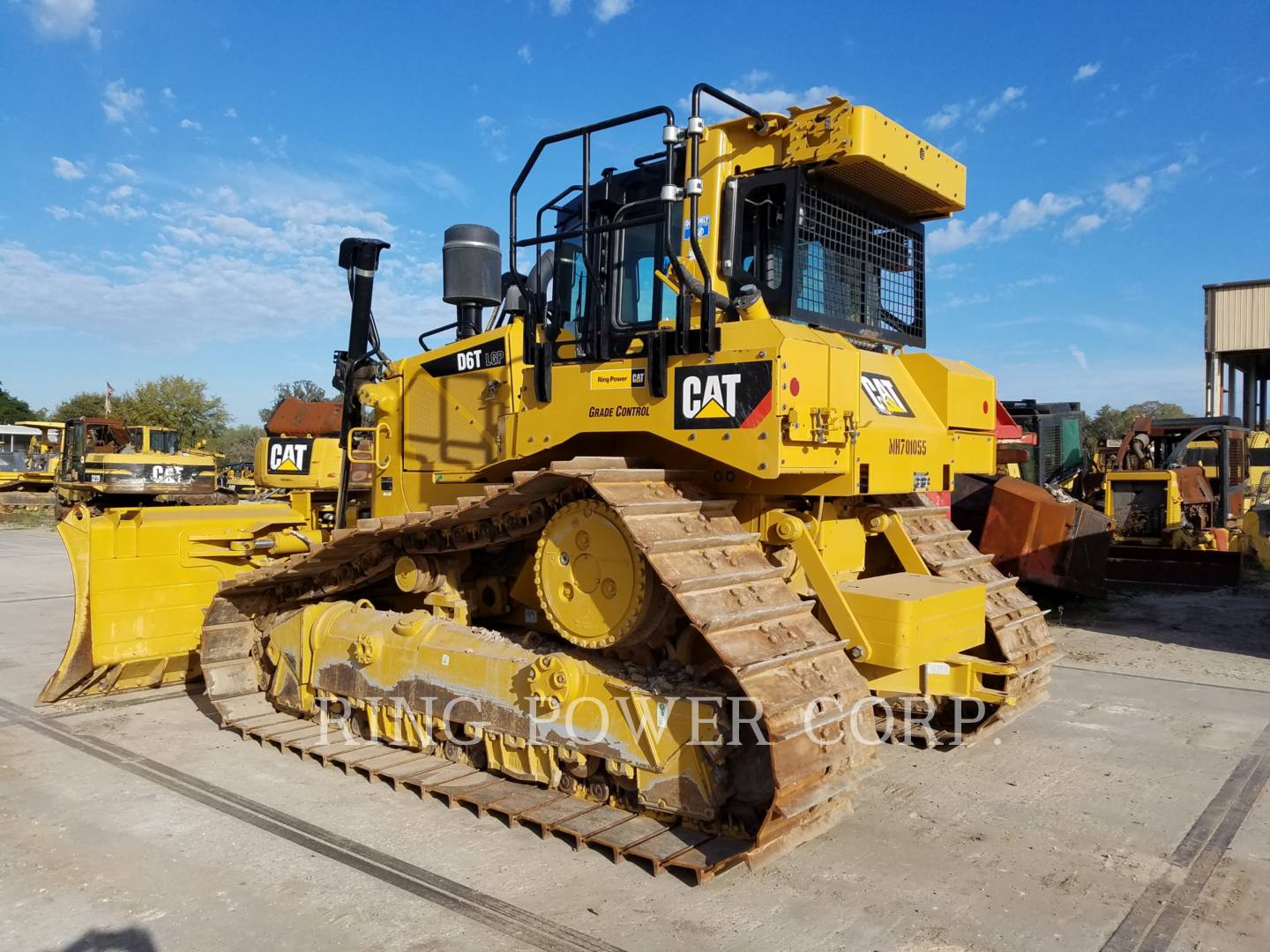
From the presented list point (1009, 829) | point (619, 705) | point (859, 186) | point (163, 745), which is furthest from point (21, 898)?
point (859, 186)

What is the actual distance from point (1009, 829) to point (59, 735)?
585cm

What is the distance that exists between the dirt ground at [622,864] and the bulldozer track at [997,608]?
1.29ft

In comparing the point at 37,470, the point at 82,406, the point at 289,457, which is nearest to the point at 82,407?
the point at 82,406

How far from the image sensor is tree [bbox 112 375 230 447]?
47.8 meters

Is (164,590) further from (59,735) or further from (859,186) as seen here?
(859,186)

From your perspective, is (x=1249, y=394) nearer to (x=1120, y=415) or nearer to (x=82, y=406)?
(x=1120, y=415)

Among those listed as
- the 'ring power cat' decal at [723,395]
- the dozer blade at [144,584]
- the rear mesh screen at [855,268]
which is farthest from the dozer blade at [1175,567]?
the dozer blade at [144,584]

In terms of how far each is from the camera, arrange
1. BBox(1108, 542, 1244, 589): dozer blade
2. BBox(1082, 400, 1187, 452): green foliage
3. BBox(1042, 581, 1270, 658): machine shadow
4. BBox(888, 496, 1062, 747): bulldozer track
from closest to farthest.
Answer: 1. BBox(888, 496, 1062, 747): bulldozer track
2. BBox(1042, 581, 1270, 658): machine shadow
3. BBox(1108, 542, 1244, 589): dozer blade
4. BBox(1082, 400, 1187, 452): green foliage

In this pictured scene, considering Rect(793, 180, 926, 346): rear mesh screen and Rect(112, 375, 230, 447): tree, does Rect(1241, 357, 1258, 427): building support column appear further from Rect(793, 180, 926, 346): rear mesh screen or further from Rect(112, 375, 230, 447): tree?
Rect(112, 375, 230, 447): tree

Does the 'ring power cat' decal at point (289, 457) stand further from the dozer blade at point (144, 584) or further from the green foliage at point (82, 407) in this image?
the green foliage at point (82, 407)

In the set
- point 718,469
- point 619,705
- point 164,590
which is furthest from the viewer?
point 164,590

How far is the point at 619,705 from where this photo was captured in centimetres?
457

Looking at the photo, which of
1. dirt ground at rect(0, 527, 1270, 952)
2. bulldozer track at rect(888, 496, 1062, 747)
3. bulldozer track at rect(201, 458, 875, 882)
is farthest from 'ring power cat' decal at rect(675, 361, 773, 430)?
dirt ground at rect(0, 527, 1270, 952)

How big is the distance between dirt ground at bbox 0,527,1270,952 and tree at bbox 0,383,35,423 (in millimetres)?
67431
